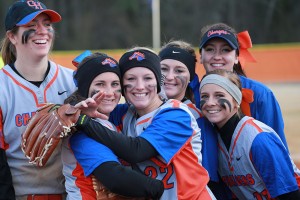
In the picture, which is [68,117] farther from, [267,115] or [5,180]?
[267,115]

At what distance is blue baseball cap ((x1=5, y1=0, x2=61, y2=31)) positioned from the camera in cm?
344

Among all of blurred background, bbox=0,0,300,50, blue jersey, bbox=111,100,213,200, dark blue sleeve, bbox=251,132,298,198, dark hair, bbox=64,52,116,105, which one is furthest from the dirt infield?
blue jersey, bbox=111,100,213,200

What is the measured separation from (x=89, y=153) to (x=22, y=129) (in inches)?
27.7

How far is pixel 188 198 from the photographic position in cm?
309

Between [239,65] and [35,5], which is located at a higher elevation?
[35,5]

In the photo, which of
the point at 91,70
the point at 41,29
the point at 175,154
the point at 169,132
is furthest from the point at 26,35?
the point at 175,154

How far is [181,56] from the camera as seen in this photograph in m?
4.14

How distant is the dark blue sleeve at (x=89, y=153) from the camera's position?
2910 millimetres

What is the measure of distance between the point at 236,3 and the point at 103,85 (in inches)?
1719

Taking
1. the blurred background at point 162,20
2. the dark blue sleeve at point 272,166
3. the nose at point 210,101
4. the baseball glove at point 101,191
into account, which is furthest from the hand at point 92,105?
the blurred background at point 162,20

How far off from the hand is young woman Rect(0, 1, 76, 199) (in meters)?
0.52

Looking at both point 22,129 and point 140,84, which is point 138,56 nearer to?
point 140,84

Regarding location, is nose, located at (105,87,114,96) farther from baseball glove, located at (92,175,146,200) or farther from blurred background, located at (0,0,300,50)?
blurred background, located at (0,0,300,50)

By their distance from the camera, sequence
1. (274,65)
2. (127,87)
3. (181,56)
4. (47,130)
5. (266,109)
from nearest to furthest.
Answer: (47,130) → (127,87) → (266,109) → (181,56) → (274,65)
